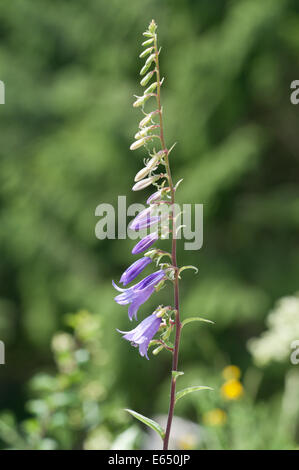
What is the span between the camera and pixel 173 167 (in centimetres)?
615

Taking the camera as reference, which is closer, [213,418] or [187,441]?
[213,418]

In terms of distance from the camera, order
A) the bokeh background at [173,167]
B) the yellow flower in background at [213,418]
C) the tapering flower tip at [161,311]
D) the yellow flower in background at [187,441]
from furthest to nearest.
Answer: the bokeh background at [173,167] < the yellow flower in background at [187,441] < the yellow flower in background at [213,418] < the tapering flower tip at [161,311]

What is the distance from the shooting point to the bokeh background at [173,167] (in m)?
5.57

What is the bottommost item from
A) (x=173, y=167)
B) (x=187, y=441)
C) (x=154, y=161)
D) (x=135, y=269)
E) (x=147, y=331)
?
(x=187, y=441)

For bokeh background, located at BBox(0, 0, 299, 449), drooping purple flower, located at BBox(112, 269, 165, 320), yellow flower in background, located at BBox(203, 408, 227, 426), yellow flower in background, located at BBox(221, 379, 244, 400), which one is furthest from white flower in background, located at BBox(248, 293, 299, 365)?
bokeh background, located at BBox(0, 0, 299, 449)

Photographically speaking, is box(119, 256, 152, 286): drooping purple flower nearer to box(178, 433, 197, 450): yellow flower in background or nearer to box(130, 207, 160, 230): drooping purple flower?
box(130, 207, 160, 230): drooping purple flower

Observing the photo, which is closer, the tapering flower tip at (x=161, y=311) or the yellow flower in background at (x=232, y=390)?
the tapering flower tip at (x=161, y=311)

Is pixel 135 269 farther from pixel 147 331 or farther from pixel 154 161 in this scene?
pixel 154 161

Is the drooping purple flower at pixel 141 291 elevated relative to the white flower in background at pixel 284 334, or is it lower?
elevated

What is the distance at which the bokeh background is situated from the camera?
5570 mm

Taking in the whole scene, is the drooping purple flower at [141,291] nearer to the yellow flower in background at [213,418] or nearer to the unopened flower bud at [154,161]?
the unopened flower bud at [154,161]

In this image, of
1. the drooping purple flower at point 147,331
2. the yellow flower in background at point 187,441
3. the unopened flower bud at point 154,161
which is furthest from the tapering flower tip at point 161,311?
the yellow flower in background at point 187,441

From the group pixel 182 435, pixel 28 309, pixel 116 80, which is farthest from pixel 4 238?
pixel 182 435

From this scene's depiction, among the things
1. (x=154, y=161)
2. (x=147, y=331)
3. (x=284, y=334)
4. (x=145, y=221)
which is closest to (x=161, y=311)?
(x=147, y=331)
